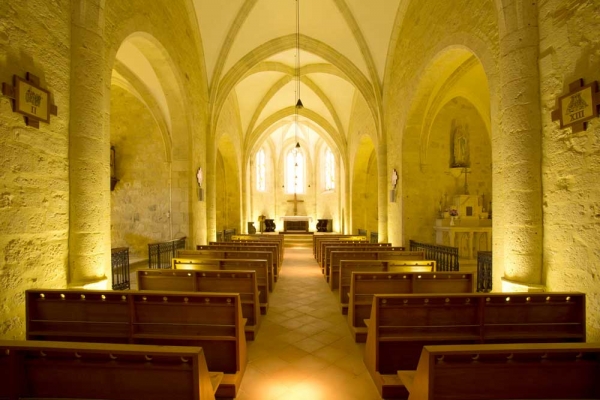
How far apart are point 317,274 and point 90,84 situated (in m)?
6.24

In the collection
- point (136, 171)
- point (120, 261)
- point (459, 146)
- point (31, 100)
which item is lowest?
point (120, 261)

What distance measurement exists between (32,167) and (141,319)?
6.35 feet

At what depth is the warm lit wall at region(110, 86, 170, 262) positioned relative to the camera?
10773 mm

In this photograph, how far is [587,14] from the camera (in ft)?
10.1

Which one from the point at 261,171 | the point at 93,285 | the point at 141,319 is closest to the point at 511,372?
the point at 141,319

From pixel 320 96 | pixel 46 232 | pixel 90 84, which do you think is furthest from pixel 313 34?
pixel 46 232

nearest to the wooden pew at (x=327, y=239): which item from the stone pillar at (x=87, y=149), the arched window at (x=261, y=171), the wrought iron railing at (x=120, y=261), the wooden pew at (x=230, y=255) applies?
the wooden pew at (x=230, y=255)

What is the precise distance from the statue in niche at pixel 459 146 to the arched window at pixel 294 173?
14094mm

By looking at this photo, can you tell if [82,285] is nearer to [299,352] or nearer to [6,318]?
[6,318]

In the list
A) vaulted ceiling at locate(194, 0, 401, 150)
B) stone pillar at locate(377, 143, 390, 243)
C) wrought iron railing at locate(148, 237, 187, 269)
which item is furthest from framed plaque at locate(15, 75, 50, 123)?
stone pillar at locate(377, 143, 390, 243)

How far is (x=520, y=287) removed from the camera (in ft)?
12.1

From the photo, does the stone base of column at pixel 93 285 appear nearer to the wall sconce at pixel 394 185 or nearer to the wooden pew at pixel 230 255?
the wooden pew at pixel 230 255

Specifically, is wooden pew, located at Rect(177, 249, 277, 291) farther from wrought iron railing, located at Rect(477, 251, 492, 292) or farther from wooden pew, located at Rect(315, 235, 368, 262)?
wooden pew, located at Rect(315, 235, 368, 262)

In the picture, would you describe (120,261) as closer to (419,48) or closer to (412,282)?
(412,282)
